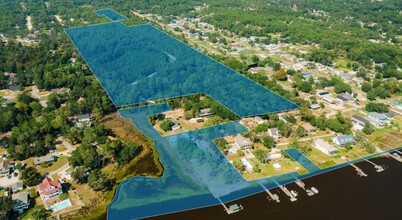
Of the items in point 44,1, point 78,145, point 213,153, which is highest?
point 213,153

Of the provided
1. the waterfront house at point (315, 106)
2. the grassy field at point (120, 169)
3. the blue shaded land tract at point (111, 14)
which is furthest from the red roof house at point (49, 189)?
the blue shaded land tract at point (111, 14)

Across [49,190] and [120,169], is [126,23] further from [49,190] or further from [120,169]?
[49,190]

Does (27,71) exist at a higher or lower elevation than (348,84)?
lower

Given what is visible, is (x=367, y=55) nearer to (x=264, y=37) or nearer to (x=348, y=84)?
(x=348, y=84)

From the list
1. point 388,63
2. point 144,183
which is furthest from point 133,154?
point 388,63

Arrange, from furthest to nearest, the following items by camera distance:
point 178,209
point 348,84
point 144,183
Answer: point 348,84, point 144,183, point 178,209

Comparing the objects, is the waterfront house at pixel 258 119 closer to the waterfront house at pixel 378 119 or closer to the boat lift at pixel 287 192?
the boat lift at pixel 287 192

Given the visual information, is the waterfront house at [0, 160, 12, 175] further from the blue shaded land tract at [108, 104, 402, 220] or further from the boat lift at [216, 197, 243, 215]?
the boat lift at [216, 197, 243, 215]
